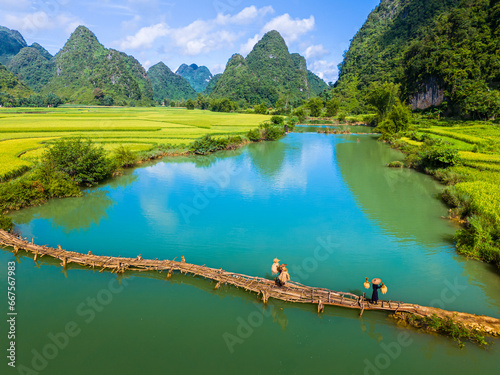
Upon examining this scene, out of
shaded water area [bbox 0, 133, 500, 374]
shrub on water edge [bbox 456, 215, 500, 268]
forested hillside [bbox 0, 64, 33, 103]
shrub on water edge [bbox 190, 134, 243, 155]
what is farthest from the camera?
forested hillside [bbox 0, 64, 33, 103]

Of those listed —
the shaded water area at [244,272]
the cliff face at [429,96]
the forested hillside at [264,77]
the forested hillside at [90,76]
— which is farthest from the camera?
the forested hillside at [264,77]

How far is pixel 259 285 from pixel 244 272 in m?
1.41

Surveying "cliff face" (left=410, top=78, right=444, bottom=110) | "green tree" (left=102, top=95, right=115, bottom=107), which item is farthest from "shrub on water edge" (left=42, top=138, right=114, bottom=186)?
"green tree" (left=102, top=95, right=115, bottom=107)

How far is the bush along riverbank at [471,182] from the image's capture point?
410 inches

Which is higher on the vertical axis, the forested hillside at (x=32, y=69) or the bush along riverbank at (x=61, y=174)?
the forested hillside at (x=32, y=69)

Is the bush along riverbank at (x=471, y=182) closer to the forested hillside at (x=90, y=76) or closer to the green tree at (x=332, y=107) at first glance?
the green tree at (x=332, y=107)

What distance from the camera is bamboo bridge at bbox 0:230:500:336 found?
7.30m

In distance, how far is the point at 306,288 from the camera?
27.2 ft

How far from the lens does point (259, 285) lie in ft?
28.0

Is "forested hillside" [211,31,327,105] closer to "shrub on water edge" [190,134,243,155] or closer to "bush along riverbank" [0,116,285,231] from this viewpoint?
"shrub on water edge" [190,134,243,155]

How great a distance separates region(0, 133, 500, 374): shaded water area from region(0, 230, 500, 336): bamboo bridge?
1.17 feet

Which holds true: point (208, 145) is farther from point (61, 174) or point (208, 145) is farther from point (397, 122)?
point (397, 122)

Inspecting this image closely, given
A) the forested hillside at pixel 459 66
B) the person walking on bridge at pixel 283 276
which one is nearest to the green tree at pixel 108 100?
the forested hillside at pixel 459 66

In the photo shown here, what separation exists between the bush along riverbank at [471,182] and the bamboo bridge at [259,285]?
4.09 meters
